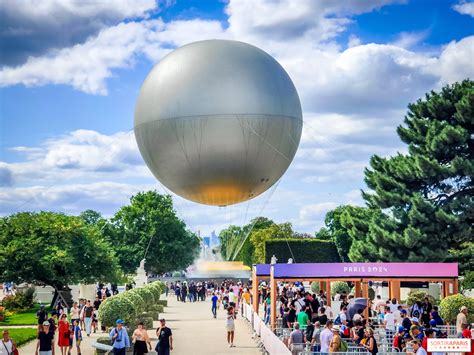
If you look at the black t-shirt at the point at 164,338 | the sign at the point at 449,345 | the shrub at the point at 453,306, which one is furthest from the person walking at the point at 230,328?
the sign at the point at 449,345

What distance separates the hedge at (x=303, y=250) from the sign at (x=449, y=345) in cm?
6881

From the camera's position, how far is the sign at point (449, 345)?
11.8 metres

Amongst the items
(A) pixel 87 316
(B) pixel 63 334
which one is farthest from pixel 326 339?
(A) pixel 87 316

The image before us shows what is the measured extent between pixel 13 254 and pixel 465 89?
31.5 m

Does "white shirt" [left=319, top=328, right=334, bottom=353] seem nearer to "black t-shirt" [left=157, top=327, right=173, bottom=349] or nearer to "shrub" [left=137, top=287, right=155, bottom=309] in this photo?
"black t-shirt" [left=157, top=327, right=173, bottom=349]

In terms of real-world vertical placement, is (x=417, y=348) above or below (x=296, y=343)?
above

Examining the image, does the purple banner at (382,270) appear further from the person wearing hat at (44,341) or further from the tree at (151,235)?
the tree at (151,235)

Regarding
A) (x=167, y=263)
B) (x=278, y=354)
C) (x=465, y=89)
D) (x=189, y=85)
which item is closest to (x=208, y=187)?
(x=189, y=85)

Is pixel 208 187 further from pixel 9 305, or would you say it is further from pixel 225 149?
pixel 9 305

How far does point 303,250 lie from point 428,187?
33.4m

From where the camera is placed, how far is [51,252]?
4384 cm

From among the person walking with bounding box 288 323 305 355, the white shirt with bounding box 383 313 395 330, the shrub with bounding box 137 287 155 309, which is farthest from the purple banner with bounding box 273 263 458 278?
the shrub with bounding box 137 287 155 309

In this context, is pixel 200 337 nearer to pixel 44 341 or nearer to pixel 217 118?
pixel 217 118

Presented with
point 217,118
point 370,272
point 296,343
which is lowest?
point 296,343
